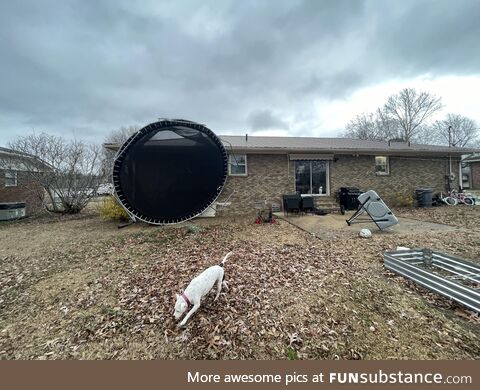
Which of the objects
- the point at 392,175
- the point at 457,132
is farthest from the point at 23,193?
the point at 457,132

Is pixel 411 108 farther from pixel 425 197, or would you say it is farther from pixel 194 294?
pixel 194 294

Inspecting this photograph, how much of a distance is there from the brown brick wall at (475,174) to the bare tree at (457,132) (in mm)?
16130

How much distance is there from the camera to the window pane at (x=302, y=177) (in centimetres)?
1001

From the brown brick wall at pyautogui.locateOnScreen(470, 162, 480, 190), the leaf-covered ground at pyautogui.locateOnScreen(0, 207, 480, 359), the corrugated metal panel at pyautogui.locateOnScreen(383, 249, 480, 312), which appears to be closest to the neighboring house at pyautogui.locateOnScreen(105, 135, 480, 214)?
the leaf-covered ground at pyautogui.locateOnScreen(0, 207, 480, 359)

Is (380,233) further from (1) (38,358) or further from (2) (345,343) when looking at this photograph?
(1) (38,358)

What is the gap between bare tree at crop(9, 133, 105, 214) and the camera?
10.0 metres

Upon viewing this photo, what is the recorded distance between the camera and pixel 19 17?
604 centimetres

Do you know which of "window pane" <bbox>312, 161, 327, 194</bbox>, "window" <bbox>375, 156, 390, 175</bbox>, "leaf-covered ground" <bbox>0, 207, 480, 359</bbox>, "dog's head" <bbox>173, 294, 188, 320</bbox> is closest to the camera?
"leaf-covered ground" <bbox>0, 207, 480, 359</bbox>

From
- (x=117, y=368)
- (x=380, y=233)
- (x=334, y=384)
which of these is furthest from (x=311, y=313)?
(x=380, y=233)

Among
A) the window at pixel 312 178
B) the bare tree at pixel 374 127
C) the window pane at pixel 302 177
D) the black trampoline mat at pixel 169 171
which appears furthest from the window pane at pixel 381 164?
the bare tree at pixel 374 127

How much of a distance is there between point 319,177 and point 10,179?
1580 centimetres

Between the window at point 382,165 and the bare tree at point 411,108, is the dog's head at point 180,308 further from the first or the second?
the bare tree at point 411,108

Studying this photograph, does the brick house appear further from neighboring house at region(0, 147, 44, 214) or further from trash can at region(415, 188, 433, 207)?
neighboring house at region(0, 147, 44, 214)

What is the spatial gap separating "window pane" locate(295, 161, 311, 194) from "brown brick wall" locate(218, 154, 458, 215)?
50 cm
